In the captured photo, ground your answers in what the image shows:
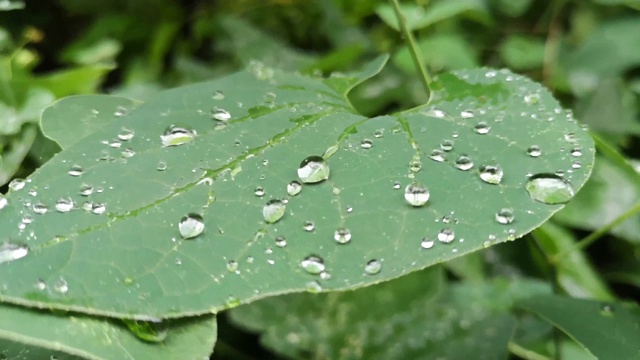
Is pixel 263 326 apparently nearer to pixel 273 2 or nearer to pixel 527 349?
pixel 527 349

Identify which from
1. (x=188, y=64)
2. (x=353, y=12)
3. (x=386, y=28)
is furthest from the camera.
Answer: (x=386, y=28)

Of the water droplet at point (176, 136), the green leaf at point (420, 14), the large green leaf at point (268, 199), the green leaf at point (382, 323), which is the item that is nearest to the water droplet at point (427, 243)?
the large green leaf at point (268, 199)

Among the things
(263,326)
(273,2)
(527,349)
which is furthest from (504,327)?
(273,2)

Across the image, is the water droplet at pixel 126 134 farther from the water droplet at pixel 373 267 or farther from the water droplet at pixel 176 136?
the water droplet at pixel 373 267

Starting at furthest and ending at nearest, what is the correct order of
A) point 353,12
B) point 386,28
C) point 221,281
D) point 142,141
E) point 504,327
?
1. point 386,28
2. point 353,12
3. point 504,327
4. point 142,141
5. point 221,281

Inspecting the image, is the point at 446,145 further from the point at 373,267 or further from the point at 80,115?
the point at 80,115

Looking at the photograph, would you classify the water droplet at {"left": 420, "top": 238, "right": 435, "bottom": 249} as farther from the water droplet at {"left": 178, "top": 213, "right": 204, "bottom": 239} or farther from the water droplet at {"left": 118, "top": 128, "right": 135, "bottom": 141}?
the water droplet at {"left": 118, "top": 128, "right": 135, "bottom": 141}

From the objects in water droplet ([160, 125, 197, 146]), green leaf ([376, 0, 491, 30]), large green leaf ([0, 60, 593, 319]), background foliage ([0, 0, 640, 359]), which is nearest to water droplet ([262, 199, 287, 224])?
large green leaf ([0, 60, 593, 319])
